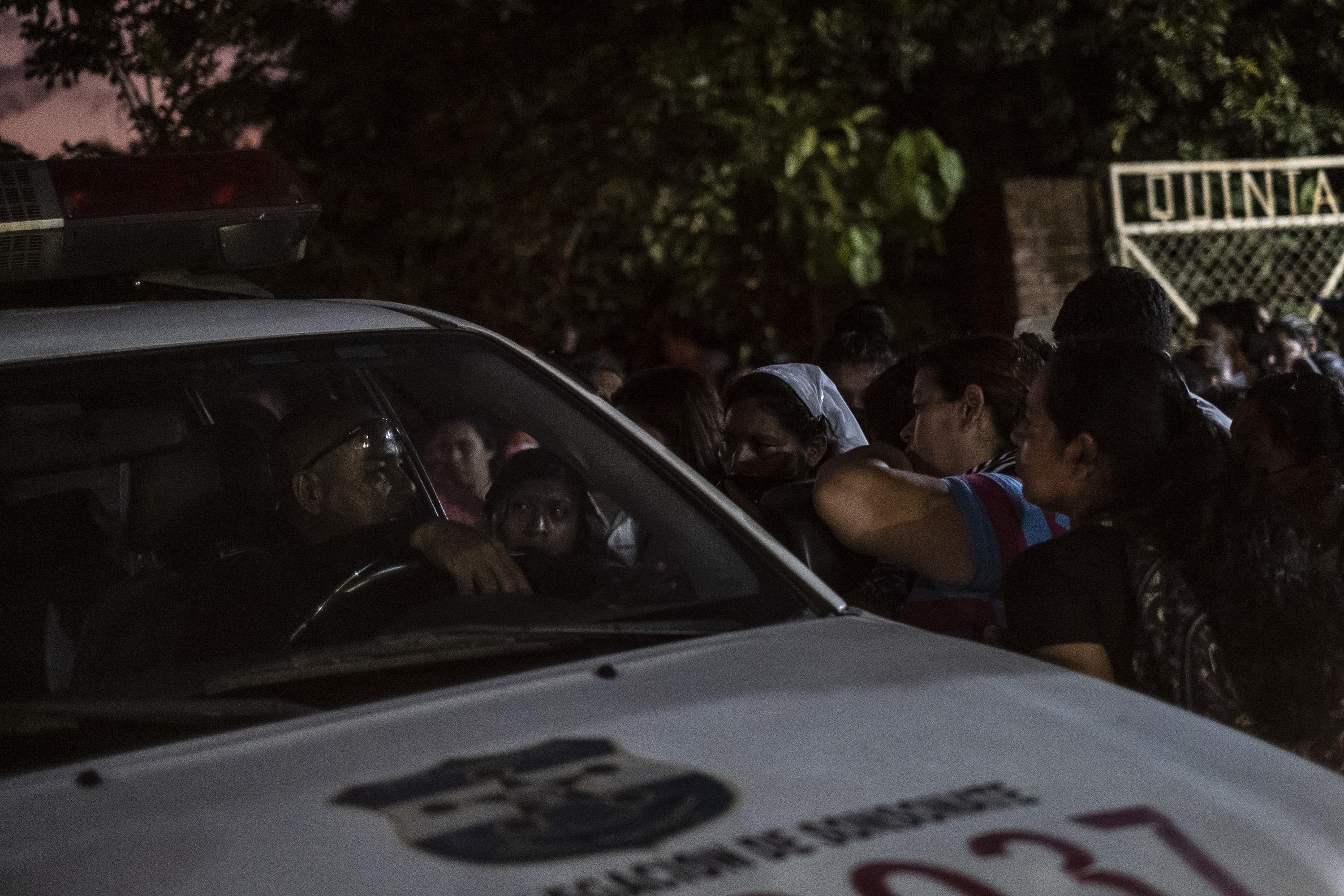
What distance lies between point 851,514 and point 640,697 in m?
0.77

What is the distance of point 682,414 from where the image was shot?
4723 millimetres

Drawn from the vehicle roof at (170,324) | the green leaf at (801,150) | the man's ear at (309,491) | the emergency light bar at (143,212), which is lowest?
the man's ear at (309,491)

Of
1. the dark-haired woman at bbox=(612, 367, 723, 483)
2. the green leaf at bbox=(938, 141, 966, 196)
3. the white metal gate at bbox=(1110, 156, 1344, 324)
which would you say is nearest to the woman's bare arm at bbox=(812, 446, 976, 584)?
the dark-haired woman at bbox=(612, 367, 723, 483)

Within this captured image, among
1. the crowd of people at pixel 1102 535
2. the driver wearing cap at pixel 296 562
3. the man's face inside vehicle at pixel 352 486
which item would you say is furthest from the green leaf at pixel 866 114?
the man's face inside vehicle at pixel 352 486

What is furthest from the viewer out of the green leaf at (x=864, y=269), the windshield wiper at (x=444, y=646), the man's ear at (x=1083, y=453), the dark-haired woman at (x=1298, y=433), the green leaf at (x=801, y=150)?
the green leaf at (x=864, y=269)

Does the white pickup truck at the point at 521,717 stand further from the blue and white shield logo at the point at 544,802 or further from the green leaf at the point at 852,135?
the green leaf at the point at 852,135

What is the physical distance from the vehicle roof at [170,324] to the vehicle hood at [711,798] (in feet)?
2.68

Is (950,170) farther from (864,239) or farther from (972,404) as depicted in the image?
(972,404)

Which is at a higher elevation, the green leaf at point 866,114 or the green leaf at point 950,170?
the green leaf at point 866,114

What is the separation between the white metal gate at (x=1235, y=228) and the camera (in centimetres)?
958

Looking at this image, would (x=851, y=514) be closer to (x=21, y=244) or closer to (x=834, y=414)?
(x=21, y=244)

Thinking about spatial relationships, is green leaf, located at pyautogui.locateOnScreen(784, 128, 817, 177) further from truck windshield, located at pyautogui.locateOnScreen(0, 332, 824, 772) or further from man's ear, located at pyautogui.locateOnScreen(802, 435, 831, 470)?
truck windshield, located at pyautogui.locateOnScreen(0, 332, 824, 772)

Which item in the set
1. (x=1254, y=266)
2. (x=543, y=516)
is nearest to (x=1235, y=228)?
(x=1254, y=266)

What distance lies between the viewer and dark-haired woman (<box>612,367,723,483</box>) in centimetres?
468
